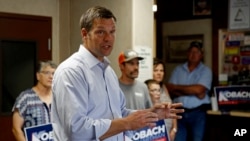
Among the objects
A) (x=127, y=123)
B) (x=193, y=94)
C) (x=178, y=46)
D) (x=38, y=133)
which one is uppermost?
(x=178, y=46)

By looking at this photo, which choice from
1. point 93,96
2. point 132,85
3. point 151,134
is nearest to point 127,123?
point 93,96

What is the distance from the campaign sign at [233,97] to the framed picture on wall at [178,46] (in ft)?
3.32

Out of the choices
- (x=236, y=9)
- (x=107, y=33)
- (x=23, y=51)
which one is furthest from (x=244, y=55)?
(x=107, y=33)

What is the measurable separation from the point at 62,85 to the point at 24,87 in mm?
2956

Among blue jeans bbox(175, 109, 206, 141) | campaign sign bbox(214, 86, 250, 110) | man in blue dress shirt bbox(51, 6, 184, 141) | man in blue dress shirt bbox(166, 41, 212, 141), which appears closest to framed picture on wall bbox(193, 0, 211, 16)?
man in blue dress shirt bbox(166, 41, 212, 141)

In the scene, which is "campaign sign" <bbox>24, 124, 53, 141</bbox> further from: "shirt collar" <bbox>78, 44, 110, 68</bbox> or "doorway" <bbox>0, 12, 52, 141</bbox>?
"shirt collar" <bbox>78, 44, 110, 68</bbox>

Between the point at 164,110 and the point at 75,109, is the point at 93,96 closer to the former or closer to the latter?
the point at 75,109

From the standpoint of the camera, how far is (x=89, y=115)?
6.72 ft

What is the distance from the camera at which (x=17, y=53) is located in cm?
474

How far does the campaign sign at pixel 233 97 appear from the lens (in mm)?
5789

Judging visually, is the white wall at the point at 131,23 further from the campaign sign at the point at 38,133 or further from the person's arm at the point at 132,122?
the person's arm at the point at 132,122

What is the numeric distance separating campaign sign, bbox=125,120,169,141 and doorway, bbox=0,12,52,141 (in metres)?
1.53

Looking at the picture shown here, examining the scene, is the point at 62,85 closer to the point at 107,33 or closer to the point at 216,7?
the point at 107,33

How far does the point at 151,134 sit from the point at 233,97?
7.09 feet
